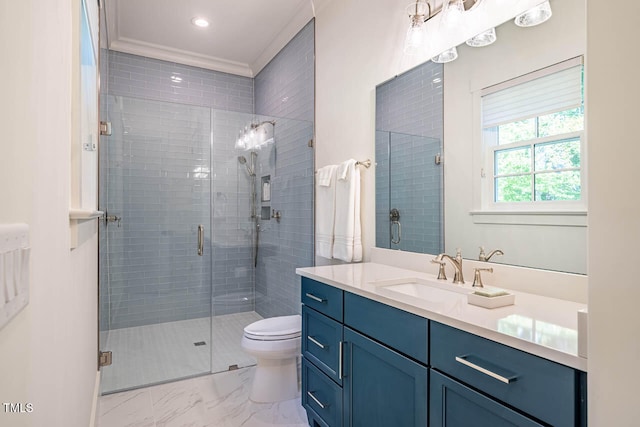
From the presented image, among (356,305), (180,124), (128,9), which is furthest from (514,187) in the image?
(128,9)

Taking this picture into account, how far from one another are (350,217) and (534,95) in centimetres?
116

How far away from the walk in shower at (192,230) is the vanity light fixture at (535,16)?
1791 mm

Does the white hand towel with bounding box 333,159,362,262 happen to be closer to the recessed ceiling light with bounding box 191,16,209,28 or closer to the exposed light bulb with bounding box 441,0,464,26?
the exposed light bulb with bounding box 441,0,464,26

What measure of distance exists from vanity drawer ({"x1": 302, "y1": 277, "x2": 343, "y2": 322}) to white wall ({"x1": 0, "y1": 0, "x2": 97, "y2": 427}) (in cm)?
99

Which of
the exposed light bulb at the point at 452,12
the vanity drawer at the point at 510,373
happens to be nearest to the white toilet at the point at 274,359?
the vanity drawer at the point at 510,373

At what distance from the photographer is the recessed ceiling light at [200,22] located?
3.07 meters

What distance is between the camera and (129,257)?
280cm

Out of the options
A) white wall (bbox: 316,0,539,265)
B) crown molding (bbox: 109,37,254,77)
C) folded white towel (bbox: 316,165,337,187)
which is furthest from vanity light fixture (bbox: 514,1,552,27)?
crown molding (bbox: 109,37,254,77)

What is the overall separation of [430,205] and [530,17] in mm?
887

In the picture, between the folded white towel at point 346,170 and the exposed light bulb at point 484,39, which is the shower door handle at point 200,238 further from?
the exposed light bulb at point 484,39

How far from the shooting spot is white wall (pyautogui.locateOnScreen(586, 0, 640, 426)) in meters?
0.68

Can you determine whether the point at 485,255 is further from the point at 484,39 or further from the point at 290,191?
the point at 290,191

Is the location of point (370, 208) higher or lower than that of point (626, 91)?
lower

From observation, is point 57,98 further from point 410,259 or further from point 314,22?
point 314,22
